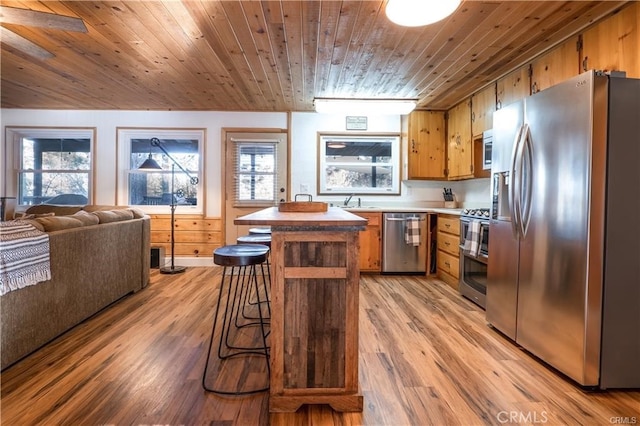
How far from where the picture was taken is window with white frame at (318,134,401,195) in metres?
4.77

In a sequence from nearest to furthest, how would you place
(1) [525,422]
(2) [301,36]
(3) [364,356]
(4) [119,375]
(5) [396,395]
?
1. (1) [525,422]
2. (5) [396,395]
3. (4) [119,375]
4. (3) [364,356]
5. (2) [301,36]

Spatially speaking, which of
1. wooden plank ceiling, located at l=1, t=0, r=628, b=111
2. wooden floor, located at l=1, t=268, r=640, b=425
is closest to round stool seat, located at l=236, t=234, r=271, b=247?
wooden floor, located at l=1, t=268, r=640, b=425

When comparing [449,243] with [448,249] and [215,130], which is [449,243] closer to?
[448,249]

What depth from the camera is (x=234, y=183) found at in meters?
4.73

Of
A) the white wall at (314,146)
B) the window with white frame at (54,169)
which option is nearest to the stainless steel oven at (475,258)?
the white wall at (314,146)

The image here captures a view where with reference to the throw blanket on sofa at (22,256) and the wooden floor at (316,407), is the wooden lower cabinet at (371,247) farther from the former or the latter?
the throw blanket on sofa at (22,256)

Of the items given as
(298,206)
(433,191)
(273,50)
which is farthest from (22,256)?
(433,191)

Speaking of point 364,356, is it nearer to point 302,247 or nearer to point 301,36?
point 302,247

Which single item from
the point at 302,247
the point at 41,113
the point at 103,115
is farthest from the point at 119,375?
the point at 41,113

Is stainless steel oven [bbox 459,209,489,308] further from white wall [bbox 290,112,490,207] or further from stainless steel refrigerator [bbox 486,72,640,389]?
white wall [bbox 290,112,490,207]

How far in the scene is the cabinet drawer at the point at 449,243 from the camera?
358 cm

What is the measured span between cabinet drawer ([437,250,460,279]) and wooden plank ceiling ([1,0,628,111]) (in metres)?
2.01

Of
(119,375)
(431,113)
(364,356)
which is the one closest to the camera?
(119,375)

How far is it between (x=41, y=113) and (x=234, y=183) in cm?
304
